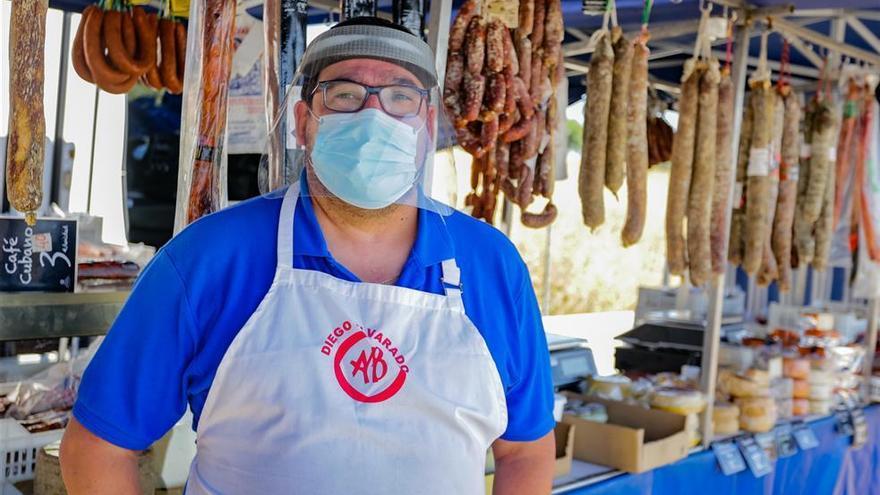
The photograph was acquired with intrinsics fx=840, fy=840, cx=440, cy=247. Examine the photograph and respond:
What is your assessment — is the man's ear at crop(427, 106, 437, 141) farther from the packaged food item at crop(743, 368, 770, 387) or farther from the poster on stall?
the packaged food item at crop(743, 368, 770, 387)

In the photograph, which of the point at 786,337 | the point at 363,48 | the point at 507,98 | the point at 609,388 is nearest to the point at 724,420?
the point at 609,388

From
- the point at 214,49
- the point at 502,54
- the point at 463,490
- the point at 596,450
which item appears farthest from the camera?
the point at 596,450

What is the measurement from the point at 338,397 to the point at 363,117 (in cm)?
55

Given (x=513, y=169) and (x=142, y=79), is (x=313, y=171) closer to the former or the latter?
(x=513, y=169)

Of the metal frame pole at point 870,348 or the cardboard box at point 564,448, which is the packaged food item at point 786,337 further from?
the cardboard box at point 564,448

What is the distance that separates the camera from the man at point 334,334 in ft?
5.09

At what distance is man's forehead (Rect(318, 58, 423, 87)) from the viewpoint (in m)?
1.69

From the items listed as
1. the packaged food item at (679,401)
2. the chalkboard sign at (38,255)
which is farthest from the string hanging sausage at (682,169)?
the chalkboard sign at (38,255)

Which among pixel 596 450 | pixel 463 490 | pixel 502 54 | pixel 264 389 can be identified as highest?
pixel 502 54

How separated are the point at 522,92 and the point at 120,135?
457 cm

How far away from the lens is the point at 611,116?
144 inches

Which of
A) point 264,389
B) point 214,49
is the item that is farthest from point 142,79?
point 264,389

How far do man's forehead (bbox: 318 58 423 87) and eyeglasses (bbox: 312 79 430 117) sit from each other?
11 millimetres

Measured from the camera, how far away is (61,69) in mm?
6359
